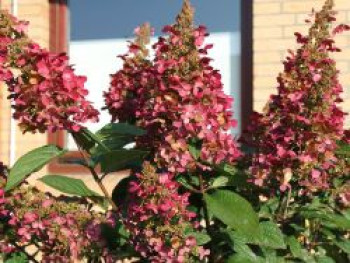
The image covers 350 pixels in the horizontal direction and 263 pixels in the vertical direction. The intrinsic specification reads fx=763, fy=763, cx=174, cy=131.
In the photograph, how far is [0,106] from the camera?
4.70 metres

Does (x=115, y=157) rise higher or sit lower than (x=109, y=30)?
lower

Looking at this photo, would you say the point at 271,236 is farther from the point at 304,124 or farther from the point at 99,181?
the point at 99,181

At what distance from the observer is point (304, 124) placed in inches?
70.4

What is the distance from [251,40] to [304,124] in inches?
101

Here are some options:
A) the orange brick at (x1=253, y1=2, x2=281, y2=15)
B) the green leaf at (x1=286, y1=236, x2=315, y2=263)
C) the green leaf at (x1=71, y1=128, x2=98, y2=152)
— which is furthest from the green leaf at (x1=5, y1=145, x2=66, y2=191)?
the orange brick at (x1=253, y1=2, x2=281, y2=15)

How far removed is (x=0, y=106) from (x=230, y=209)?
3.21m

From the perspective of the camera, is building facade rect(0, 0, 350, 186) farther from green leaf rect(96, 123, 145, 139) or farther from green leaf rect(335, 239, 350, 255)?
green leaf rect(96, 123, 145, 139)

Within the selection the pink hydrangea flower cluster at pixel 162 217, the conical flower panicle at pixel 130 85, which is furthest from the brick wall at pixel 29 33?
the pink hydrangea flower cluster at pixel 162 217

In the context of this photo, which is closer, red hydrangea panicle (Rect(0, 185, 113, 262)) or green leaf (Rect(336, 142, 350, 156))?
red hydrangea panicle (Rect(0, 185, 113, 262))

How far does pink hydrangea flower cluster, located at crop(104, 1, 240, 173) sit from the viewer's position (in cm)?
171

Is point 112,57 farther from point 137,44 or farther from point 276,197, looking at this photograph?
point 276,197

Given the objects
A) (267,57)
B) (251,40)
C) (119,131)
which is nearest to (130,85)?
(119,131)

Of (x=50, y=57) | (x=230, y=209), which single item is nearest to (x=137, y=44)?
(x=50, y=57)

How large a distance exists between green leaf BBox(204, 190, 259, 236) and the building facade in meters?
2.26
